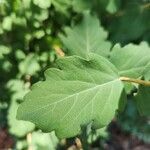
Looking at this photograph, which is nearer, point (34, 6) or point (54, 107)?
point (54, 107)

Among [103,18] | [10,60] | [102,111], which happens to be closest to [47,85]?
[102,111]

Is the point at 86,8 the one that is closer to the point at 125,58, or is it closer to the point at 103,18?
the point at 103,18

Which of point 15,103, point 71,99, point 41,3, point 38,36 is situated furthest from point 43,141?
point 71,99

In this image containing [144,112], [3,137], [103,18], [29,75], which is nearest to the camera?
[144,112]

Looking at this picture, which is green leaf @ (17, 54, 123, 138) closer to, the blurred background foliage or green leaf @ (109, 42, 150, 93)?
green leaf @ (109, 42, 150, 93)

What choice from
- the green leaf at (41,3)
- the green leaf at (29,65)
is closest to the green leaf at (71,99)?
the green leaf at (41,3)

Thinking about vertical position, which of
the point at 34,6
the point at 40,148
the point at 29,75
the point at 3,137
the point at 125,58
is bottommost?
the point at 3,137

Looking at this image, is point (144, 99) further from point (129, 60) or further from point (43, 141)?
point (43, 141)
